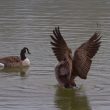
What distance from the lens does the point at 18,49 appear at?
67.7 feet

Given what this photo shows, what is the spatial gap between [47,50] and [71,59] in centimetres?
504

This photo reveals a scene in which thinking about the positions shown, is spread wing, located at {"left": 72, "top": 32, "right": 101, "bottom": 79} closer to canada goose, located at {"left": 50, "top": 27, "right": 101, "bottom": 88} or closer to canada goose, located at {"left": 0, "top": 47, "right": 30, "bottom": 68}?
canada goose, located at {"left": 50, "top": 27, "right": 101, "bottom": 88}

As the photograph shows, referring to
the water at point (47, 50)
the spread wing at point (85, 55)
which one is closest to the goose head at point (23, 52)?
the water at point (47, 50)

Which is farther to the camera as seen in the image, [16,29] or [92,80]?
[16,29]

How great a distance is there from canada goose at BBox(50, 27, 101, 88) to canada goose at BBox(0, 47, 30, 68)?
A: 3.35 meters

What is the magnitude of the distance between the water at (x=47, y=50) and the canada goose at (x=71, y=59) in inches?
14.6

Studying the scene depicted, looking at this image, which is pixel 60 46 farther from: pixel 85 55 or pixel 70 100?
pixel 70 100

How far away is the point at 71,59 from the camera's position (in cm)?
1509

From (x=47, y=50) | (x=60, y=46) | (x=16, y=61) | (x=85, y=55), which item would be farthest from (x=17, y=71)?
(x=60, y=46)

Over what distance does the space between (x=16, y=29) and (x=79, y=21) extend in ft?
10.7

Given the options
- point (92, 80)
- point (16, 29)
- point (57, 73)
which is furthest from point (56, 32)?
point (16, 29)

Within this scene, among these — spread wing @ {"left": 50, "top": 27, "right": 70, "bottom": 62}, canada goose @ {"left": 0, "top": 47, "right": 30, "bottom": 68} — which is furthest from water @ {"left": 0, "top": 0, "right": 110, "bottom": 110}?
spread wing @ {"left": 50, "top": 27, "right": 70, "bottom": 62}

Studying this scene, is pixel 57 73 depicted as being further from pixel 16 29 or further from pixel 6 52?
pixel 16 29

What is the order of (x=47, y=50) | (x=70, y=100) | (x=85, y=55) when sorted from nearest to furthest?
1. (x=70, y=100)
2. (x=85, y=55)
3. (x=47, y=50)
